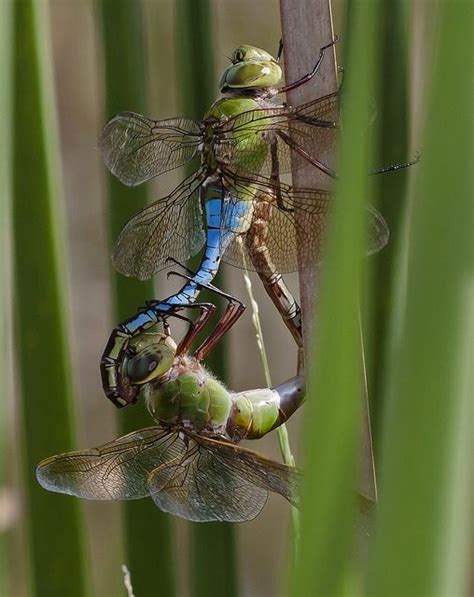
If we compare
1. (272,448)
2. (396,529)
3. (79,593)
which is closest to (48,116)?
(79,593)

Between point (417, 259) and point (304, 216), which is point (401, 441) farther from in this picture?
point (304, 216)

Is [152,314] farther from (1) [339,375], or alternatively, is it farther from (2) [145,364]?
(1) [339,375]

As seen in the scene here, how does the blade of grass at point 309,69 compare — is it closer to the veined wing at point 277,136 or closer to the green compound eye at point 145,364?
the veined wing at point 277,136

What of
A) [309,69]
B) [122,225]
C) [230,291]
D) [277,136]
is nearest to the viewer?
[309,69]

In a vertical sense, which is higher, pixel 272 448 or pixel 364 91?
pixel 364 91

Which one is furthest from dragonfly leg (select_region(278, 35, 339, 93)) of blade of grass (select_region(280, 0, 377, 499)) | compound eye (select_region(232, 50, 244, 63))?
compound eye (select_region(232, 50, 244, 63))

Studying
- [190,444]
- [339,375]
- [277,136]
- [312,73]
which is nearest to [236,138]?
[277,136]

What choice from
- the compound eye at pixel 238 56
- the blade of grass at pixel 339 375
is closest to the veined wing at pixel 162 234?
the compound eye at pixel 238 56

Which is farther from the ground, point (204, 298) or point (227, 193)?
point (227, 193)
